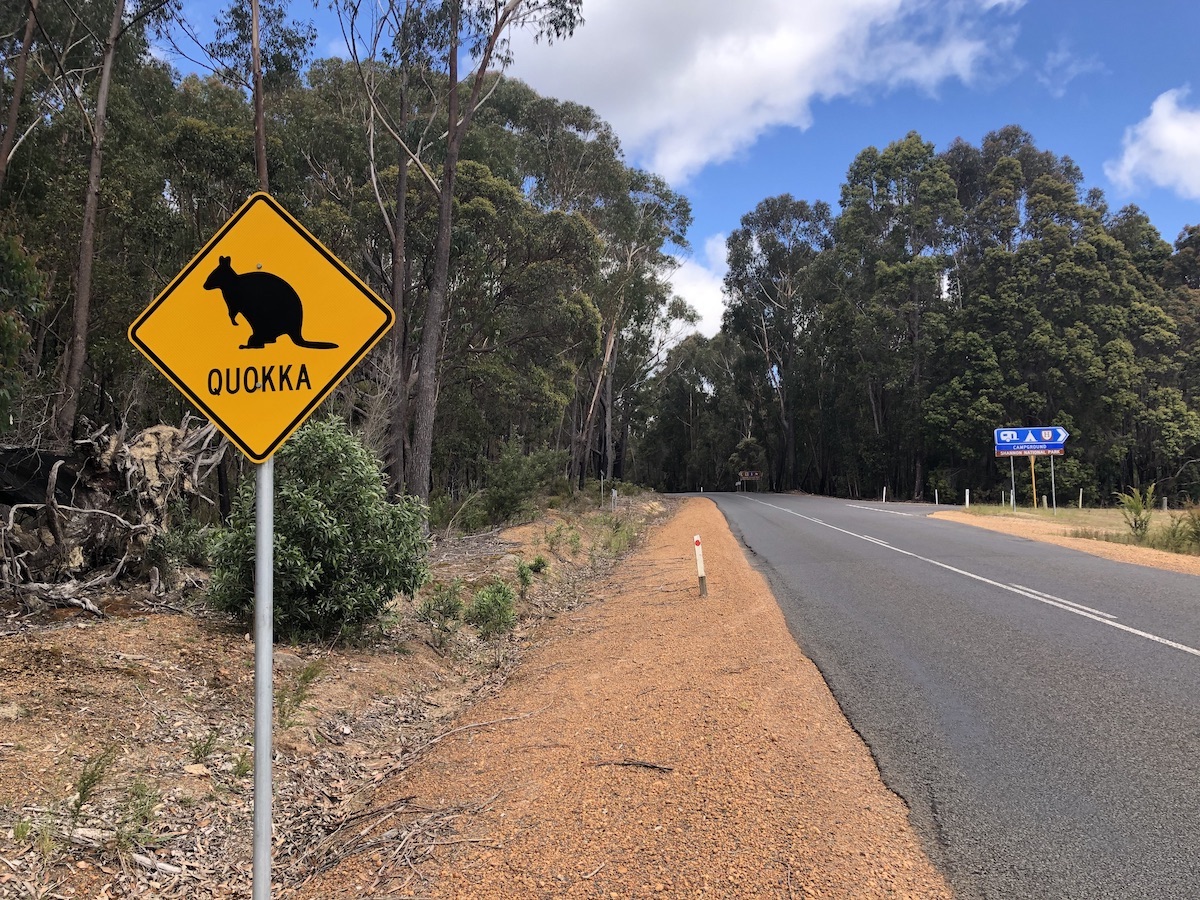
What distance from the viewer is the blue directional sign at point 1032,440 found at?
98.7 ft

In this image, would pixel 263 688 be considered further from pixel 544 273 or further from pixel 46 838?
pixel 544 273

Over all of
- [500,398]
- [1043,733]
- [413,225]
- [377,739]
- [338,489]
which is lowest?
[377,739]

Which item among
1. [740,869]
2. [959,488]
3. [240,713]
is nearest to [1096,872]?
[740,869]

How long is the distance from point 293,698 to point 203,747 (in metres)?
0.81

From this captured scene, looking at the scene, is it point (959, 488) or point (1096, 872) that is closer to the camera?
point (1096, 872)

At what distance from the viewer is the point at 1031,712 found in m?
5.25

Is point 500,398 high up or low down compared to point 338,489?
up

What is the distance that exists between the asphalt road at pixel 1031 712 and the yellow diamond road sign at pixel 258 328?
3.46 m

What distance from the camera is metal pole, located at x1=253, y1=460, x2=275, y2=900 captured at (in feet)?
8.66

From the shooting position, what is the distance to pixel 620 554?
61.6 feet

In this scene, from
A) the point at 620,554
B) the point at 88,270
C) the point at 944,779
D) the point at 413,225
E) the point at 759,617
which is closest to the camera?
the point at 944,779

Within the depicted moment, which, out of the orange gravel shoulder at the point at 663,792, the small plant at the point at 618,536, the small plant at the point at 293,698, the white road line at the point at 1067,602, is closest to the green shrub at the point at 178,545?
the small plant at the point at 293,698

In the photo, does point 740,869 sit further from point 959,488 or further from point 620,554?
point 959,488

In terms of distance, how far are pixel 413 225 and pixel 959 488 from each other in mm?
35192
